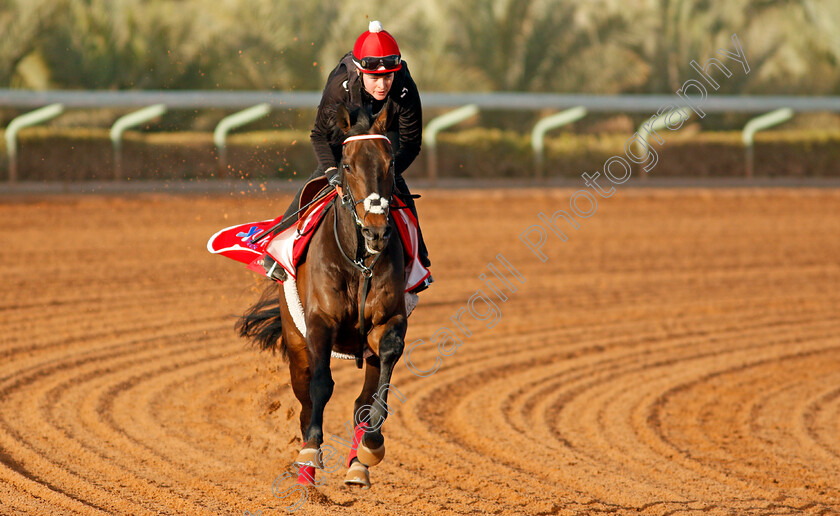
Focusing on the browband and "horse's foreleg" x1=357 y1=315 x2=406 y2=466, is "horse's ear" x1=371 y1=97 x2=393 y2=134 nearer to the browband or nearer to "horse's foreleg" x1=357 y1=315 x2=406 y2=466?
the browband

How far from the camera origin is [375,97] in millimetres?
5195

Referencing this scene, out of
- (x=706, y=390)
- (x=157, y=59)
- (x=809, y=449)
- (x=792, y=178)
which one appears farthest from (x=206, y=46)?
(x=809, y=449)

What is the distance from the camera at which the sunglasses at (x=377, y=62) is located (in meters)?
4.97

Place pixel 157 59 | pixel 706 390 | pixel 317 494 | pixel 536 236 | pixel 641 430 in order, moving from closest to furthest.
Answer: pixel 317 494, pixel 641 430, pixel 706 390, pixel 536 236, pixel 157 59

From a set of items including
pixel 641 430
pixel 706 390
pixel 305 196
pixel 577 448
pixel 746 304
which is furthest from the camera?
pixel 746 304

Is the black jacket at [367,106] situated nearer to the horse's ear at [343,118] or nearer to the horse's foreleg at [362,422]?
the horse's ear at [343,118]

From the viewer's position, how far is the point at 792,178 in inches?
935

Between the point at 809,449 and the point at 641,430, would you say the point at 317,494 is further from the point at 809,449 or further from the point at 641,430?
the point at 809,449

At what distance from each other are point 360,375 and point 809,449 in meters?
3.76

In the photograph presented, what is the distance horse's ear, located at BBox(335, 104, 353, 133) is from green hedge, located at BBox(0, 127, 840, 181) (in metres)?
14.0

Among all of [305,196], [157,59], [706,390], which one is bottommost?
[706,390]

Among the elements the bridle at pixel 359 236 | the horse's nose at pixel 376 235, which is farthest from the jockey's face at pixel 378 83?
the horse's nose at pixel 376 235

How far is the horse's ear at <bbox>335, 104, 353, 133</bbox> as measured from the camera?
15.8 ft

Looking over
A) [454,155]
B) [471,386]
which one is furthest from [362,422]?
[454,155]
